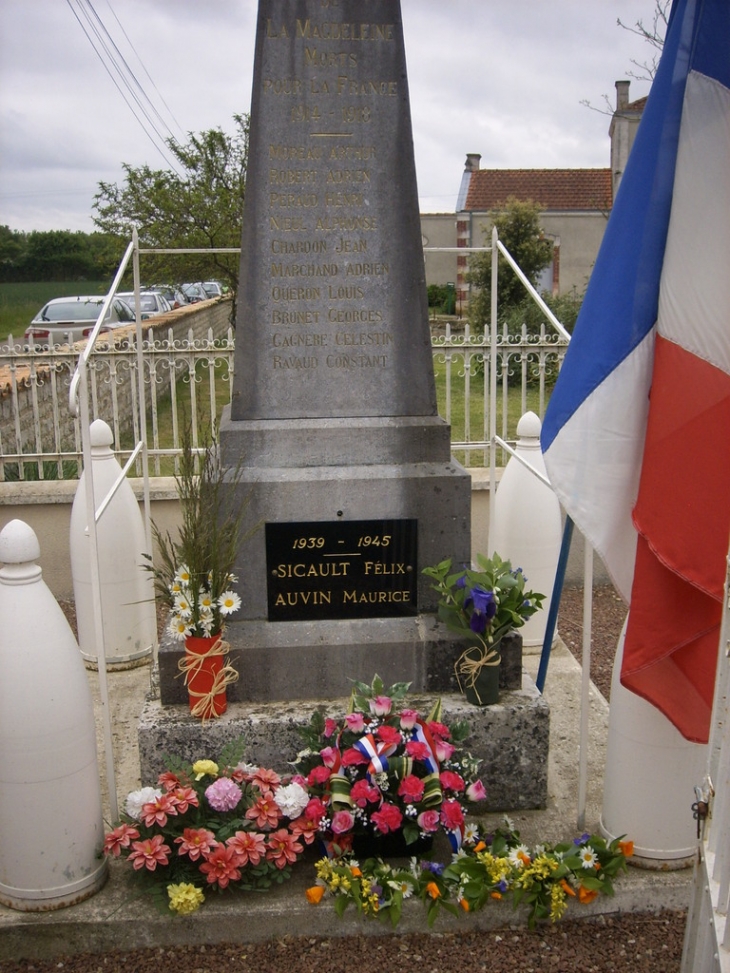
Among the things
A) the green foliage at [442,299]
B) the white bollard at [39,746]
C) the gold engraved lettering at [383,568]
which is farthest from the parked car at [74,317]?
the white bollard at [39,746]

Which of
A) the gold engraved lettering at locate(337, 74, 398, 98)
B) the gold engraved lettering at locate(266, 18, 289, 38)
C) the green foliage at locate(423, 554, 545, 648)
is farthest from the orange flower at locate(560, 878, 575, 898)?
the gold engraved lettering at locate(266, 18, 289, 38)

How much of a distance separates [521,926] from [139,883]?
4.08 feet

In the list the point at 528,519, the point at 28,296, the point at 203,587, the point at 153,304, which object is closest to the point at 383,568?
the point at 203,587

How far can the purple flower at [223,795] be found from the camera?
9.76 feet

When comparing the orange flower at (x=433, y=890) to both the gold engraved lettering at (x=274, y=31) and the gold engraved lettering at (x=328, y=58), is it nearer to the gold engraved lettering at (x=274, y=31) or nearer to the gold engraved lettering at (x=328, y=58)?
the gold engraved lettering at (x=328, y=58)

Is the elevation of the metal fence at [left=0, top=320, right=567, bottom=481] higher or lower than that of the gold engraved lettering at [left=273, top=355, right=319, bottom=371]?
lower

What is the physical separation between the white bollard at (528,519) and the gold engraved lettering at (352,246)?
163 centimetres

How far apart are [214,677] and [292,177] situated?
1858 mm

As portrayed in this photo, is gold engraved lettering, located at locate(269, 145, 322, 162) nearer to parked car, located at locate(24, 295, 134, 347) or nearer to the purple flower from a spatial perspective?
the purple flower

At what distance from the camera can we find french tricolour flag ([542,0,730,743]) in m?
2.59

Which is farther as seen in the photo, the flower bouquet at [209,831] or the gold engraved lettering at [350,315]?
the gold engraved lettering at [350,315]

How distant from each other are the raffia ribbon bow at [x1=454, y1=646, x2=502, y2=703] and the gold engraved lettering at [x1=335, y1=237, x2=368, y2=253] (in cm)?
155

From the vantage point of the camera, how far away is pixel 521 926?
9.88 feet

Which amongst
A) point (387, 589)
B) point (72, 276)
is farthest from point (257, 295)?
point (72, 276)
